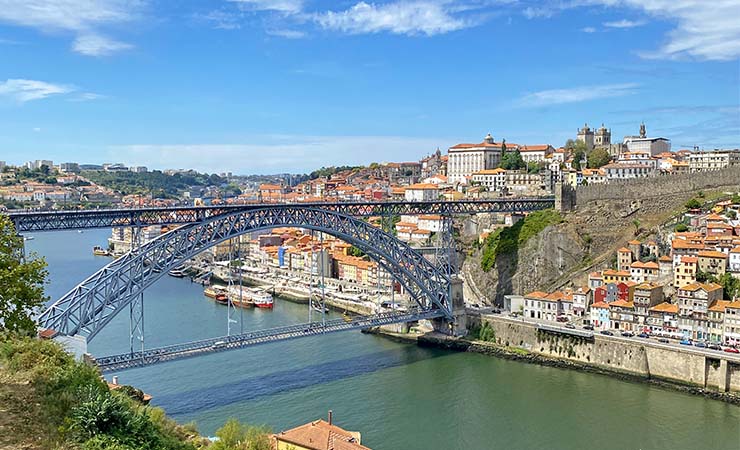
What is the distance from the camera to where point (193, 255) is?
1352 cm

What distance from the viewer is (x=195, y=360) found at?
582 inches

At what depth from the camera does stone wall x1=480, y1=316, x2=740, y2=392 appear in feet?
43.1

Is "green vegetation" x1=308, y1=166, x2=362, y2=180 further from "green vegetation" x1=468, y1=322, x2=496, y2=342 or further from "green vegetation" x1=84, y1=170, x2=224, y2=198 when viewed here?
"green vegetation" x1=468, y1=322, x2=496, y2=342

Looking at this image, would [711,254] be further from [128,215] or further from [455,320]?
[128,215]

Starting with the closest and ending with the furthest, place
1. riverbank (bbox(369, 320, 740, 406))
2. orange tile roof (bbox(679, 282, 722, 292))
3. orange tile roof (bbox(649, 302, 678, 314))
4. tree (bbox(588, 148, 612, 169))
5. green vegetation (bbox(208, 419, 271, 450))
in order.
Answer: green vegetation (bbox(208, 419, 271, 450)), riverbank (bbox(369, 320, 740, 406)), orange tile roof (bbox(679, 282, 722, 292)), orange tile roof (bbox(649, 302, 678, 314)), tree (bbox(588, 148, 612, 169))

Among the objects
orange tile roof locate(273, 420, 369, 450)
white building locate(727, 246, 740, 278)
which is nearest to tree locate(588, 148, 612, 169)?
white building locate(727, 246, 740, 278)

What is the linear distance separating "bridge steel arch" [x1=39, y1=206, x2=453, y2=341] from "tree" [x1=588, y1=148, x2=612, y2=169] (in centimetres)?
1586

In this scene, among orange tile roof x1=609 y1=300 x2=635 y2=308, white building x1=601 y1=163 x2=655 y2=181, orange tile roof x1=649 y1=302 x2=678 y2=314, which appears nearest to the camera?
orange tile roof x1=649 y1=302 x2=678 y2=314

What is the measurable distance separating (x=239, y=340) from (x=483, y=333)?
6598mm

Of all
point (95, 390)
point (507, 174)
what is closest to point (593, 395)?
point (95, 390)

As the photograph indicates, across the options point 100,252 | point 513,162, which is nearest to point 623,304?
point 513,162

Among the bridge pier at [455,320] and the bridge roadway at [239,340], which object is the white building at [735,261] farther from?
the bridge roadway at [239,340]

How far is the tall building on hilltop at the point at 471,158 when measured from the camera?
36.6m

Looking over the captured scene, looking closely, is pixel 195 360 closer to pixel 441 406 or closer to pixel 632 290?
pixel 441 406
